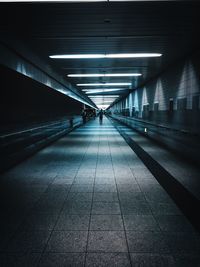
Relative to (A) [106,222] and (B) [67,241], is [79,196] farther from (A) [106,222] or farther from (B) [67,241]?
(B) [67,241]

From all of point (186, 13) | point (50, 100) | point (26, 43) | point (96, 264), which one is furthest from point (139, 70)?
point (96, 264)

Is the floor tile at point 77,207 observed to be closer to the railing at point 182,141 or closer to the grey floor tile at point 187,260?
the grey floor tile at point 187,260

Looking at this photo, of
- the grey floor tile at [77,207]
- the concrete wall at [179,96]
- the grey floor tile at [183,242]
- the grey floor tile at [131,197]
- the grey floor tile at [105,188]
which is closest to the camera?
the grey floor tile at [183,242]

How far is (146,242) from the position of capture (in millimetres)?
3088

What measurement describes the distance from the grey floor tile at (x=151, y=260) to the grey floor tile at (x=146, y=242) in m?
0.10

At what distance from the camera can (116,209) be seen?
13.8 feet

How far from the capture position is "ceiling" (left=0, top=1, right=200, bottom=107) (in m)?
5.77

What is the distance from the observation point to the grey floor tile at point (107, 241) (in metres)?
2.93

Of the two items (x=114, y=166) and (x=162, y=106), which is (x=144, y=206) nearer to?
(x=114, y=166)

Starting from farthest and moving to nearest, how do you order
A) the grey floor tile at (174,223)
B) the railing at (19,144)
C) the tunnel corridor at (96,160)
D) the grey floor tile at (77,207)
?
the railing at (19,144) → the grey floor tile at (77,207) → the grey floor tile at (174,223) → the tunnel corridor at (96,160)

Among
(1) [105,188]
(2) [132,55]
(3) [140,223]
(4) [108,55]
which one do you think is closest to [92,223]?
(3) [140,223]

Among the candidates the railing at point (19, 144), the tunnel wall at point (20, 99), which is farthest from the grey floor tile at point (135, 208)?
the tunnel wall at point (20, 99)

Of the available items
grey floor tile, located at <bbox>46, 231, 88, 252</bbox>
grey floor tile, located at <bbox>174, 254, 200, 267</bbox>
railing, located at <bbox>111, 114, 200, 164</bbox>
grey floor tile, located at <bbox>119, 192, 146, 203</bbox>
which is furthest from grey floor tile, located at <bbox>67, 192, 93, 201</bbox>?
railing, located at <bbox>111, 114, 200, 164</bbox>

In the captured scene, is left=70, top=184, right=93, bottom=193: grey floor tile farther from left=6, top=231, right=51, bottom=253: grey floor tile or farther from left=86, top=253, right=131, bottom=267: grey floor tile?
left=86, top=253, right=131, bottom=267: grey floor tile
